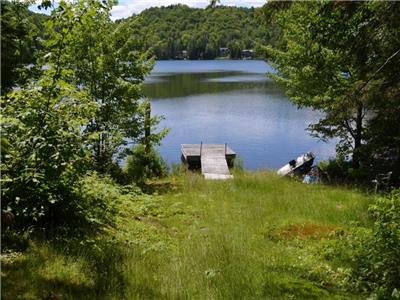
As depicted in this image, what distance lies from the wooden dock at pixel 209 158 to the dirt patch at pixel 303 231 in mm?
9907

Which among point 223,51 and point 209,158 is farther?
point 223,51

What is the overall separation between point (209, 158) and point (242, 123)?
16.4 meters

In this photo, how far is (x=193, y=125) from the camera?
35.6 metres

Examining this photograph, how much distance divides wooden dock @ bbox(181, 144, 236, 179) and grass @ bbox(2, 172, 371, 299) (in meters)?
8.44

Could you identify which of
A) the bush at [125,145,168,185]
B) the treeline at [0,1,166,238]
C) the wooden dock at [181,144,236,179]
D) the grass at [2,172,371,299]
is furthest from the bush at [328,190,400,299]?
the wooden dock at [181,144,236,179]

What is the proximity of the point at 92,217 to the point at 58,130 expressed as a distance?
157 centimetres

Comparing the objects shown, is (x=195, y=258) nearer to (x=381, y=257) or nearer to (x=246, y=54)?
(x=381, y=257)

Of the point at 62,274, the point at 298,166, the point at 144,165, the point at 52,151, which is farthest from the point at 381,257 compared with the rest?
Result: the point at 298,166

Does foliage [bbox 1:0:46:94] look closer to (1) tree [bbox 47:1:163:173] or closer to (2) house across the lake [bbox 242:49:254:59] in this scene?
(1) tree [bbox 47:1:163:173]

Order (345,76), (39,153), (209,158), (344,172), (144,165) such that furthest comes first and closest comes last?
(209,158), (344,172), (144,165), (345,76), (39,153)

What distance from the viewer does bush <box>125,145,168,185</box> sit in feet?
53.2

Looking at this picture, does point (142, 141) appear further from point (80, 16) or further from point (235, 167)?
point (80, 16)

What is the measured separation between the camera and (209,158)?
20594mm

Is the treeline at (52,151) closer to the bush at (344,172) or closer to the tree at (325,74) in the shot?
the tree at (325,74)
